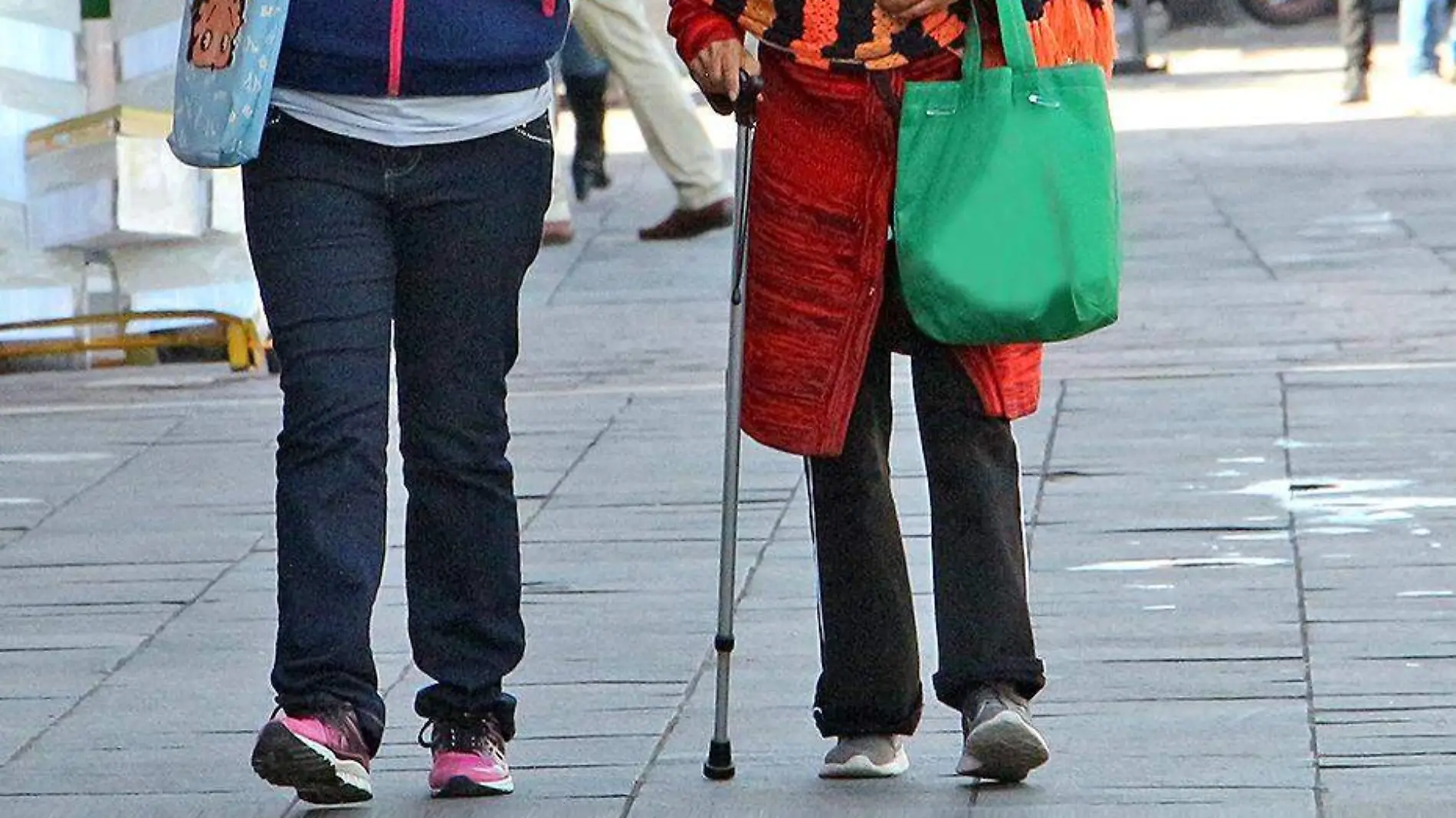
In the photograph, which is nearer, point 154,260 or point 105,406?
point 105,406

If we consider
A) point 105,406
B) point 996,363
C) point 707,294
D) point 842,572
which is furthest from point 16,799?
point 707,294

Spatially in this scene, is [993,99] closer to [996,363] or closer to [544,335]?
[996,363]

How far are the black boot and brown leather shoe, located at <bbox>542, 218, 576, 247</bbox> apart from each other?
1.56m

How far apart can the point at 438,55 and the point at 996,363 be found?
2.88ft

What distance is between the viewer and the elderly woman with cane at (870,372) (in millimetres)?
4121

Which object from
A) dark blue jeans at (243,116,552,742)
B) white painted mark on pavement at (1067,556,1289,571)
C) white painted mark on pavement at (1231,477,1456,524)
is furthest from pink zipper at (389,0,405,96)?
white painted mark on pavement at (1231,477,1456,524)

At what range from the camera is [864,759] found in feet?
14.1

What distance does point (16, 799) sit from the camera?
436 cm

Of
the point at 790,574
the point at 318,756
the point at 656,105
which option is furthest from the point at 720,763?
the point at 656,105

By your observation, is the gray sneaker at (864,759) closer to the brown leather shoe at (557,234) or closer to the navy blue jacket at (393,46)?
the navy blue jacket at (393,46)

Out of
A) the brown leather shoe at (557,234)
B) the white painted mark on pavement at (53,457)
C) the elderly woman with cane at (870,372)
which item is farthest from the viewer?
the brown leather shoe at (557,234)

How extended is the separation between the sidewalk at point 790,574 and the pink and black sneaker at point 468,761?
30 mm

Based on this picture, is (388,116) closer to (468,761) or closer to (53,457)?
(468,761)

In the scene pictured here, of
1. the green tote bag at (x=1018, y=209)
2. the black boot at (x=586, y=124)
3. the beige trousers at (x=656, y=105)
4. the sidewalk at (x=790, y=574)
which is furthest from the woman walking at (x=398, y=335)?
the black boot at (x=586, y=124)
